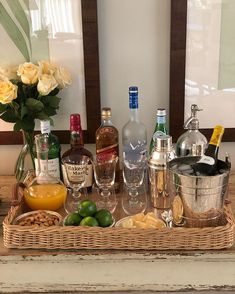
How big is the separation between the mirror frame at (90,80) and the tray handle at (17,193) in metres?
0.30

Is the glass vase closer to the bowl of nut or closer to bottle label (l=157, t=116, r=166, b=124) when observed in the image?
the bowl of nut

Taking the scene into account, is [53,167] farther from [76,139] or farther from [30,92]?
[30,92]

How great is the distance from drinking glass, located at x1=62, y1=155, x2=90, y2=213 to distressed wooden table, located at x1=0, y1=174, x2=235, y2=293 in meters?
0.21

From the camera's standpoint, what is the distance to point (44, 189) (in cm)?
114

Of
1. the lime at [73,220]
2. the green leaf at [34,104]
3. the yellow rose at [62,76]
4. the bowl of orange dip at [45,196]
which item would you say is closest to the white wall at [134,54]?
the yellow rose at [62,76]

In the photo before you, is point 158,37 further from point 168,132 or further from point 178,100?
point 168,132

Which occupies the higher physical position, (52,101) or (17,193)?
(52,101)

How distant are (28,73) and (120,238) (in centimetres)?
57

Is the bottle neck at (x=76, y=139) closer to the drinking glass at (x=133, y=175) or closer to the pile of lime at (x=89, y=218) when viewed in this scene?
the drinking glass at (x=133, y=175)

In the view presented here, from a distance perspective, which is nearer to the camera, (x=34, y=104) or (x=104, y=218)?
(x=104, y=218)

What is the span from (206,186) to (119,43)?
0.60 m

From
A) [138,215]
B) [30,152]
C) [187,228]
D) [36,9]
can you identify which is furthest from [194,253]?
[36,9]

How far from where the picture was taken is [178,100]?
4.35 feet

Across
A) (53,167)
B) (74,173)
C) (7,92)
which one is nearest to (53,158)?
(53,167)
